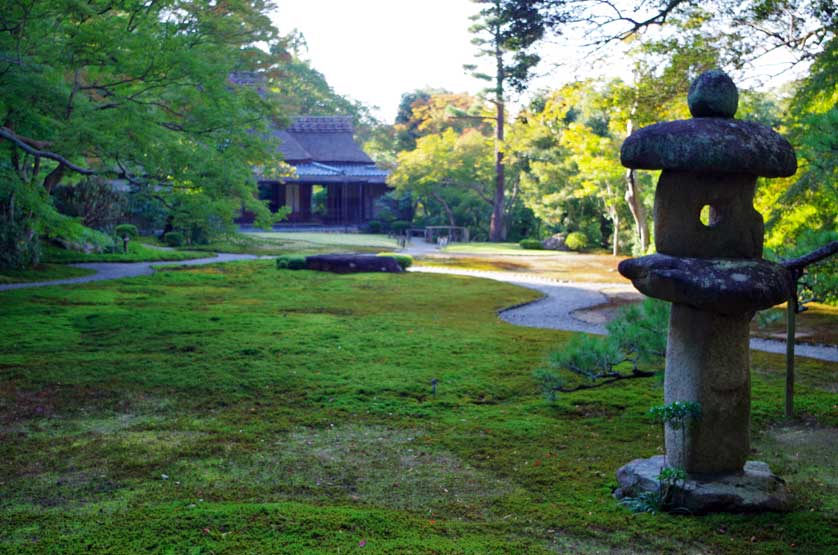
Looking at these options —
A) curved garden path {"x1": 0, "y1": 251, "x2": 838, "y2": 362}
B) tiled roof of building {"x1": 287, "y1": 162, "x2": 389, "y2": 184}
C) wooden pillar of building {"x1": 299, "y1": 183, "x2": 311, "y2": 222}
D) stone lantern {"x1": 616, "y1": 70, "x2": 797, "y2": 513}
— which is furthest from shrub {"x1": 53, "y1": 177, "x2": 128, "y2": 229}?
stone lantern {"x1": 616, "y1": 70, "x2": 797, "y2": 513}

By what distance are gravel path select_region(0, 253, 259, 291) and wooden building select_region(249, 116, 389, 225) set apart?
49.4 ft

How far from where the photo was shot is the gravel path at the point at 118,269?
621 inches

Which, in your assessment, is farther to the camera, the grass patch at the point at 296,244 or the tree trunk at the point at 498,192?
the tree trunk at the point at 498,192

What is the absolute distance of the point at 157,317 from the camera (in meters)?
11.7

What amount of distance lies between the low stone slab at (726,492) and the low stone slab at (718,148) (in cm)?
180

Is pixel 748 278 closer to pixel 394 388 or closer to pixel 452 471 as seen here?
pixel 452 471

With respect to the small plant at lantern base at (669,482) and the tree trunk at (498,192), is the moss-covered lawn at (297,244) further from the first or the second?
the small plant at lantern base at (669,482)

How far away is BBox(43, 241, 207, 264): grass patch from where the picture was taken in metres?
20.2

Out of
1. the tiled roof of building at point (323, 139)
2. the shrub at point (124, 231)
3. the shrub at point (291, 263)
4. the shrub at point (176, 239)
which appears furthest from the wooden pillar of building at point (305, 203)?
the shrub at point (291, 263)

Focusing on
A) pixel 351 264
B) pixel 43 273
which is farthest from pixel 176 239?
pixel 43 273

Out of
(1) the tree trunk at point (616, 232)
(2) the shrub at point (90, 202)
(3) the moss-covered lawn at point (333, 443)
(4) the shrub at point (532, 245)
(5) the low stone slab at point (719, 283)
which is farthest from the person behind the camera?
(4) the shrub at point (532, 245)

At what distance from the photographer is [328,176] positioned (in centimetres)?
3841

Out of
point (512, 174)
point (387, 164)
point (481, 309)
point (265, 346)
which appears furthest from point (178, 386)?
point (387, 164)

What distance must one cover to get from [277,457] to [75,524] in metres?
1.67
